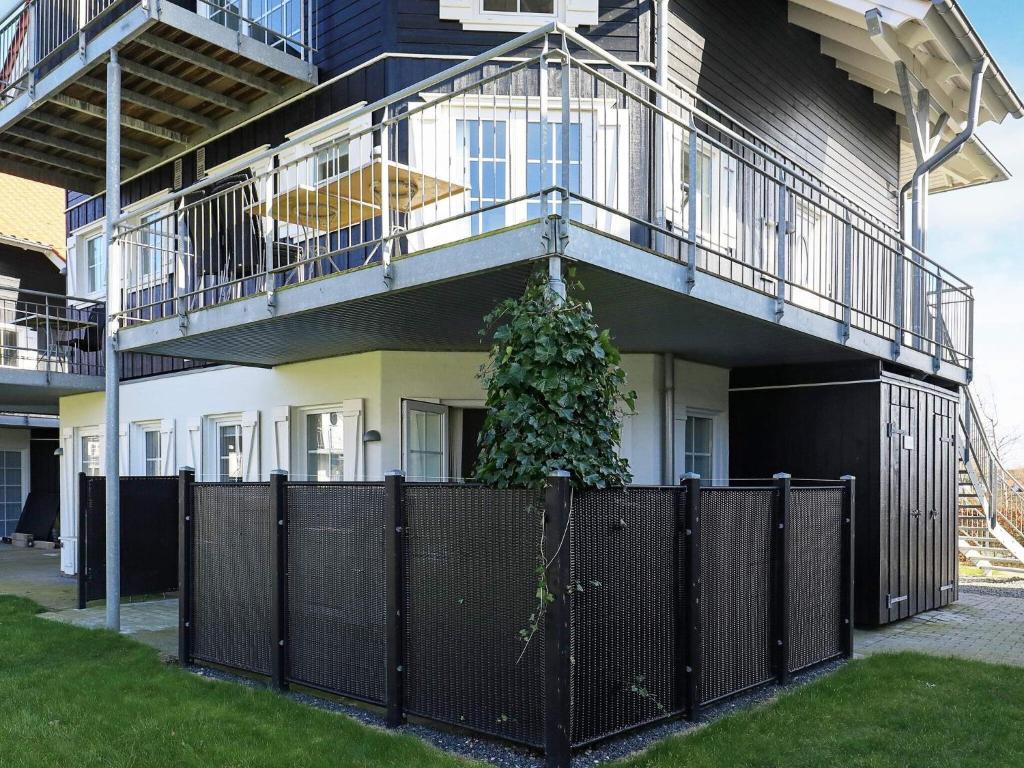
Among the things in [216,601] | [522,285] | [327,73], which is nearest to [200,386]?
[327,73]

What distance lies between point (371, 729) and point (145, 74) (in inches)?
283

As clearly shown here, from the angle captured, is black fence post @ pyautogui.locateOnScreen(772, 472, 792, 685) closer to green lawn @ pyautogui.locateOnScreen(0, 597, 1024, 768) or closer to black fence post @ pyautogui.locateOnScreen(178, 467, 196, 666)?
green lawn @ pyautogui.locateOnScreen(0, 597, 1024, 768)

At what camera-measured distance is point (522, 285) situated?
19.3ft

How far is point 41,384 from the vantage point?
40.6 feet

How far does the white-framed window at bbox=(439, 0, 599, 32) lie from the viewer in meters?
8.45

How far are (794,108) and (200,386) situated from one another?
8025 millimetres

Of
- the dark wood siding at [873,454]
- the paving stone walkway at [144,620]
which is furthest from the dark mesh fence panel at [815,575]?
the paving stone walkway at [144,620]

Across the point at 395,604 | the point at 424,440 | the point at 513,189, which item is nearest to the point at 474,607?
the point at 395,604

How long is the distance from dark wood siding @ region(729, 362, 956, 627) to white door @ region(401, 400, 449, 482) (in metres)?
3.21

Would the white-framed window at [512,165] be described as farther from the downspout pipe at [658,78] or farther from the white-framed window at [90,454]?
the white-framed window at [90,454]

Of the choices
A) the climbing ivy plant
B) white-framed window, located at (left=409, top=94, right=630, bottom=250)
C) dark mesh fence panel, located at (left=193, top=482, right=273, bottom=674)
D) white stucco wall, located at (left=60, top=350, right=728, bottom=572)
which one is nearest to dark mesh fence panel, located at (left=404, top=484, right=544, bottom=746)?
the climbing ivy plant

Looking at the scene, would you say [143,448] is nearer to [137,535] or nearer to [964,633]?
[137,535]

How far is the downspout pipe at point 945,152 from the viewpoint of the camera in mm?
9969

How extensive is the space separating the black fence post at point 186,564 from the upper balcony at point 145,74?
4427mm
